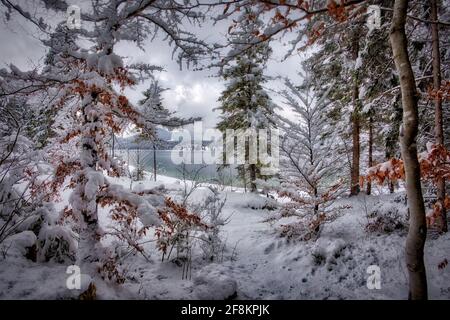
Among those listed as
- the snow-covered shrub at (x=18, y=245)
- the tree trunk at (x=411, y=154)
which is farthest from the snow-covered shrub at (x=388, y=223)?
the snow-covered shrub at (x=18, y=245)

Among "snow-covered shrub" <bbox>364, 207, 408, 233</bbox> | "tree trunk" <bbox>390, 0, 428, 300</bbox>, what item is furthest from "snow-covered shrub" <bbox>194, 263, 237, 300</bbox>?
"snow-covered shrub" <bbox>364, 207, 408, 233</bbox>

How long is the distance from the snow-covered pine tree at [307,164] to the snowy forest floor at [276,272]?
72 cm

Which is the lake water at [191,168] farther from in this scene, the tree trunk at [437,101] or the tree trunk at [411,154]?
the tree trunk at [437,101]

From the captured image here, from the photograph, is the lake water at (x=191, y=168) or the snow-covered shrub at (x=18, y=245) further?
the lake water at (x=191, y=168)

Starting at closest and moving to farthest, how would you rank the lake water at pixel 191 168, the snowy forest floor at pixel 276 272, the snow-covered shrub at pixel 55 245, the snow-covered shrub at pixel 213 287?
the snowy forest floor at pixel 276 272, the snow-covered shrub at pixel 213 287, the snow-covered shrub at pixel 55 245, the lake water at pixel 191 168

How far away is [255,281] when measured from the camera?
20.0ft

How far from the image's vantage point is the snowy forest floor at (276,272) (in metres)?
4.72

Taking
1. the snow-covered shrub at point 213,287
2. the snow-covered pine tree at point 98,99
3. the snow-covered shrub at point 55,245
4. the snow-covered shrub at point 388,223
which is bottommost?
the snow-covered shrub at point 213,287

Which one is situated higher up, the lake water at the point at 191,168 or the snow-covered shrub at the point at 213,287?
the lake water at the point at 191,168

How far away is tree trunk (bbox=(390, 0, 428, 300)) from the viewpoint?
11.0 ft

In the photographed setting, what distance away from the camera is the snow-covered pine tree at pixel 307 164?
700 centimetres

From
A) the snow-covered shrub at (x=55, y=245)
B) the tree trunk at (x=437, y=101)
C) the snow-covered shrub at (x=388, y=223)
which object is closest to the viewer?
the snow-covered shrub at (x=55, y=245)
